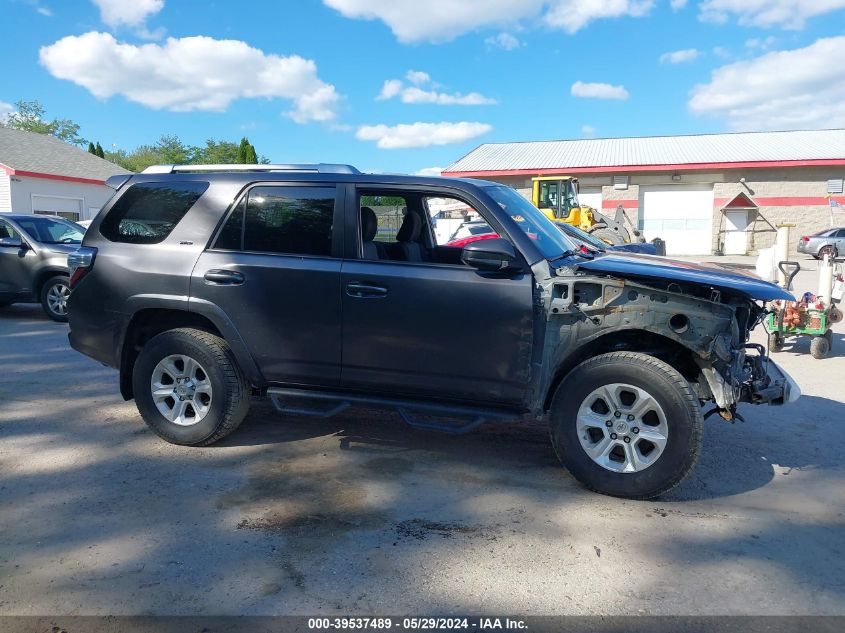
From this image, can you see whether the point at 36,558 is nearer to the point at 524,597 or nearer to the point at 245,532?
the point at 245,532

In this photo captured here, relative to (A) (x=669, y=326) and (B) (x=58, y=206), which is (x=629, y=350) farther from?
(B) (x=58, y=206)

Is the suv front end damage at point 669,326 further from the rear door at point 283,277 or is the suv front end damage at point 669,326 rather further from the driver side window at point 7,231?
the driver side window at point 7,231

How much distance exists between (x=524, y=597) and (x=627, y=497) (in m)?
1.26

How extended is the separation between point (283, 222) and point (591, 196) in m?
29.9

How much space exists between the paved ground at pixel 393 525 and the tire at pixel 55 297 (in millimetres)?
5509

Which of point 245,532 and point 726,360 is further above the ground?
point 726,360

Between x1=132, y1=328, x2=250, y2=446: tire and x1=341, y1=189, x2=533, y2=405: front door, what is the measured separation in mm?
875

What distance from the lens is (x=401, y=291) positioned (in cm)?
419

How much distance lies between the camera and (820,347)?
8.03 metres

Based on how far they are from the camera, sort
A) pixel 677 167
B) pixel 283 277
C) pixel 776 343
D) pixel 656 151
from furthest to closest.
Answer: pixel 656 151 < pixel 677 167 < pixel 776 343 < pixel 283 277

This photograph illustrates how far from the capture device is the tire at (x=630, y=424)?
3.76 m

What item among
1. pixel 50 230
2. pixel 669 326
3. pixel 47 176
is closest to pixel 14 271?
pixel 50 230

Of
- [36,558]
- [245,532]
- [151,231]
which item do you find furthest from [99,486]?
[151,231]

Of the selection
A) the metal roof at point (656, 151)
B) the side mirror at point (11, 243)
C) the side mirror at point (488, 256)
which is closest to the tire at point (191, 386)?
the side mirror at point (488, 256)
